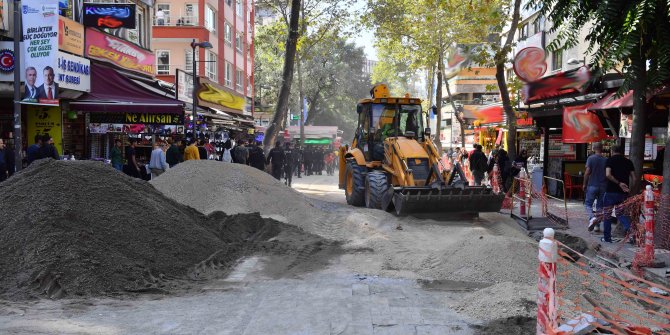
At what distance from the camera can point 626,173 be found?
1116cm

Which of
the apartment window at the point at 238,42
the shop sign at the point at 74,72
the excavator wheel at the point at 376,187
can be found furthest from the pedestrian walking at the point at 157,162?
the apartment window at the point at 238,42

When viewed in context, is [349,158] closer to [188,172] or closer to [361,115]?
[361,115]

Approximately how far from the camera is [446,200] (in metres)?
13.0

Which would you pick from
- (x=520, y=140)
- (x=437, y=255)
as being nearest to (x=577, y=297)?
(x=437, y=255)

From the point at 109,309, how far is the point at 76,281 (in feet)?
2.91

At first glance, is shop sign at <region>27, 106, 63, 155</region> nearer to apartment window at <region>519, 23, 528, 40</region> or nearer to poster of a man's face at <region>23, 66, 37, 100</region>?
poster of a man's face at <region>23, 66, 37, 100</region>

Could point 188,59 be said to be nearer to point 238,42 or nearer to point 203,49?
point 203,49

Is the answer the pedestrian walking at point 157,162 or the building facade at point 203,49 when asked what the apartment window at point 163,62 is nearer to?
the building facade at point 203,49

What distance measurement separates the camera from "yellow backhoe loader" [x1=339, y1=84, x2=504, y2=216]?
1312cm

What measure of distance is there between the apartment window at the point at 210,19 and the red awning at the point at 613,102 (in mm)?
24453

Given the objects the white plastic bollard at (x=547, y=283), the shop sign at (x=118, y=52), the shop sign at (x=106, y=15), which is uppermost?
the shop sign at (x=106, y=15)

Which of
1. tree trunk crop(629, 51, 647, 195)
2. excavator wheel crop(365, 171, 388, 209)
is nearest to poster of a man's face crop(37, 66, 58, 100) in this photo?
excavator wheel crop(365, 171, 388, 209)

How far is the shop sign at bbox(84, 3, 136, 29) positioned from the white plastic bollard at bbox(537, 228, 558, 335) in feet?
54.5

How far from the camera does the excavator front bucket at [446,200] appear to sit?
511 inches
